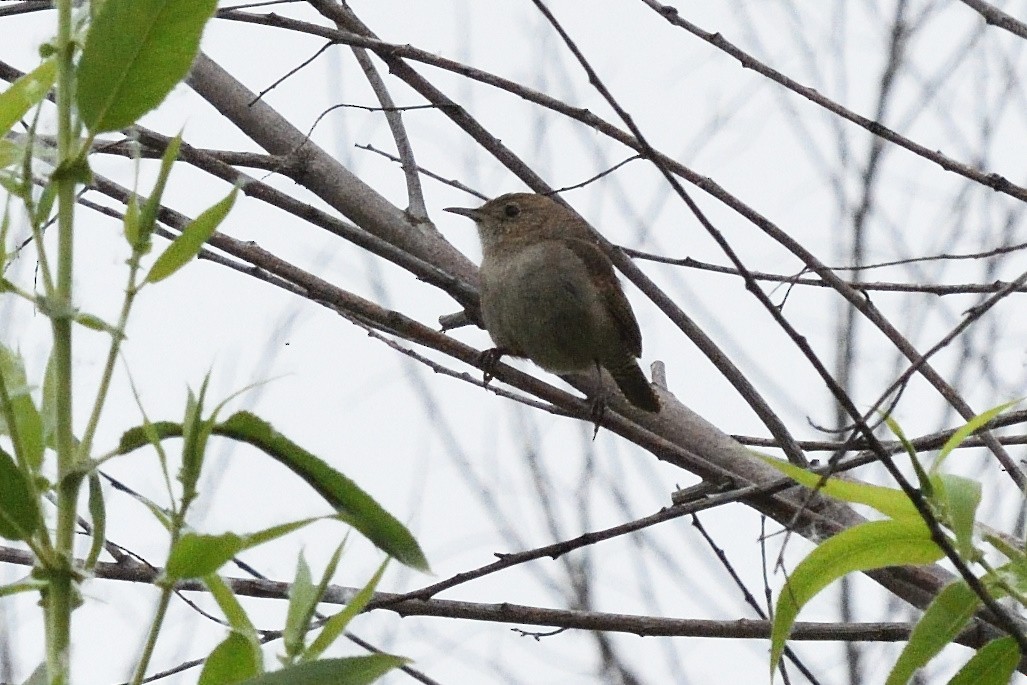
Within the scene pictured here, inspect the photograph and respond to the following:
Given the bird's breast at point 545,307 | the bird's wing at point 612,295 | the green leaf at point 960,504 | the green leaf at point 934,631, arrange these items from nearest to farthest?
the green leaf at point 960,504, the green leaf at point 934,631, the bird's breast at point 545,307, the bird's wing at point 612,295

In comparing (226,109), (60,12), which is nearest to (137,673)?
(60,12)

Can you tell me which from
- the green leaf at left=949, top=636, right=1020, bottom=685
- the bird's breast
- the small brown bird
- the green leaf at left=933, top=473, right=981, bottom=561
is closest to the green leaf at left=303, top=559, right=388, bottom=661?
the green leaf at left=933, top=473, right=981, bottom=561

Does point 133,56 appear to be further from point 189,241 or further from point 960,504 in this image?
point 960,504

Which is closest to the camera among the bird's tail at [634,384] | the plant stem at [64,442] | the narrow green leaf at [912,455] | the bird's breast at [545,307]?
the plant stem at [64,442]

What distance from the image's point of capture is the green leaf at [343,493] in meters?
1.00

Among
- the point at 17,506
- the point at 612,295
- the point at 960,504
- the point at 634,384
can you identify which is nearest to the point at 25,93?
the point at 17,506

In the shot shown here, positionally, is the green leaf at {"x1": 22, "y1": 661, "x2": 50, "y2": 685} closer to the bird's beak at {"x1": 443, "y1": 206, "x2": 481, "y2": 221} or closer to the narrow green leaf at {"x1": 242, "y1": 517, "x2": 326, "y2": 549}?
the narrow green leaf at {"x1": 242, "y1": 517, "x2": 326, "y2": 549}

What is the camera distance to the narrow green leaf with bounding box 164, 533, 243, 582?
3.02ft

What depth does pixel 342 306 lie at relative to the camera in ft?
7.89

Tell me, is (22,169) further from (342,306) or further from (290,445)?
(342,306)

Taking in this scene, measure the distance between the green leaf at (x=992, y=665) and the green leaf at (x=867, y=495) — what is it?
13.3 inches

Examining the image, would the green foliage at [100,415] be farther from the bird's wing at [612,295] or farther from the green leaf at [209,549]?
the bird's wing at [612,295]

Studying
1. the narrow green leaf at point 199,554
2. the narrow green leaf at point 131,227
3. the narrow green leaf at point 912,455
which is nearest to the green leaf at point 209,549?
the narrow green leaf at point 199,554

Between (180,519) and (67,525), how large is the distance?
3.1 inches
